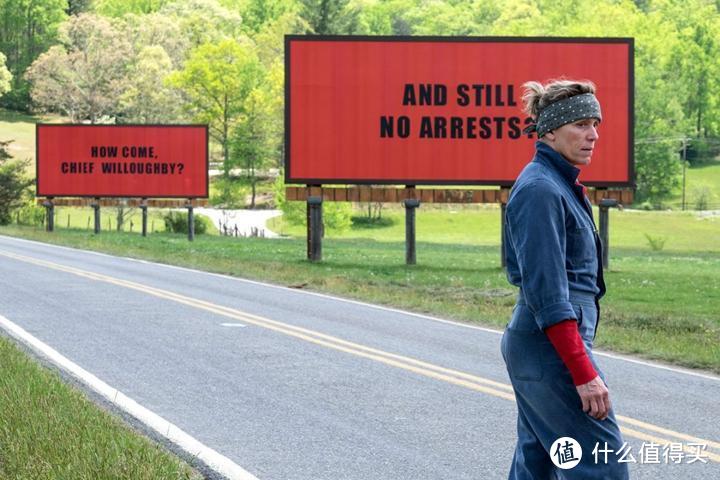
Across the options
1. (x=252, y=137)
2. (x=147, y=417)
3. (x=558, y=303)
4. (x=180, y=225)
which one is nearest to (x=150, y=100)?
(x=252, y=137)

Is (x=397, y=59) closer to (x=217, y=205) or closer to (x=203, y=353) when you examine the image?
(x=203, y=353)

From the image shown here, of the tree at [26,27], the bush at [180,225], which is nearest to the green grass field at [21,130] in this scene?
the tree at [26,27]

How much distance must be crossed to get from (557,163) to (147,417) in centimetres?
556

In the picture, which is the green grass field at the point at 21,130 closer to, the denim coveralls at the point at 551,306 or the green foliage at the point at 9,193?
the green foliage at the point at 9,193

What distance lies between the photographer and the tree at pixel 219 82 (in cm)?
8188

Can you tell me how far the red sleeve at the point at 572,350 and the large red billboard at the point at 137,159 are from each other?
46.2 meters

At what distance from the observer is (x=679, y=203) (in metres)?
103

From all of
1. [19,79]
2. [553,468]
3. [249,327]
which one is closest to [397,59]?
[249,327]

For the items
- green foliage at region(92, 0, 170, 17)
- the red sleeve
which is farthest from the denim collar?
green foliage at region(92, 0, 170, 17)

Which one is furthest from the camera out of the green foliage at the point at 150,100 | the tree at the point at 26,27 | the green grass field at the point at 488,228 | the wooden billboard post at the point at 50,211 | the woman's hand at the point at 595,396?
the tree at the point at 26,27

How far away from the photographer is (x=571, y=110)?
448 centimetres

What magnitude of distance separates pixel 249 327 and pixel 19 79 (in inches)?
5407

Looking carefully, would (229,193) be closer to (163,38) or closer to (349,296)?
(163,38)

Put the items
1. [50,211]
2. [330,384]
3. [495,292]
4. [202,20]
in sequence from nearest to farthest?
[330,384] < [495,292] < [50,211] < [202,20]
